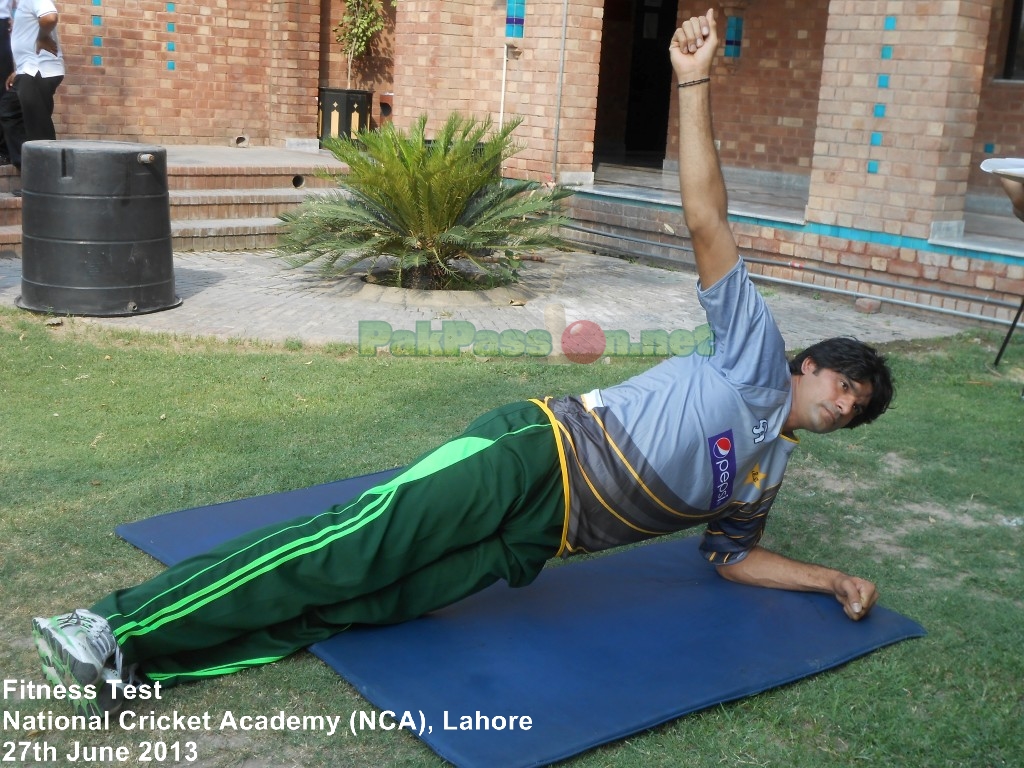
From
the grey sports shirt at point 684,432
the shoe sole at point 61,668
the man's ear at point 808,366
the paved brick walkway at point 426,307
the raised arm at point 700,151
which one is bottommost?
the shoe sole at point 61,668

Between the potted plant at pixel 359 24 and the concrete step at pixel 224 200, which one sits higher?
the potted plant at pixel 359 24

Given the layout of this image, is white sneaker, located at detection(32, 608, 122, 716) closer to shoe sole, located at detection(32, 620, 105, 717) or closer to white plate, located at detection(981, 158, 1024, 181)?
shoe sole, located at detection(32, 620, 105, 717)

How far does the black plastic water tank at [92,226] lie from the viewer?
22.1ft

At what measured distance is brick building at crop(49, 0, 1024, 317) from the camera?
8539mm

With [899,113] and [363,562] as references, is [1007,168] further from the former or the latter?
[899,113]

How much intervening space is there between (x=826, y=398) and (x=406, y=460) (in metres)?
2.20

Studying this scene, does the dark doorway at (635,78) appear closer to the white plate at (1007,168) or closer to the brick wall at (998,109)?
the brick wall at (998,109)

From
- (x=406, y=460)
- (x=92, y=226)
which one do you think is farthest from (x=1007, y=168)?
(x=92, y=226)

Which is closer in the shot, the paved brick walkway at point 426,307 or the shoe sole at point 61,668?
the shoe sole at point 61,668

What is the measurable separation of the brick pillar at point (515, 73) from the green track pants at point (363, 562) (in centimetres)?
827

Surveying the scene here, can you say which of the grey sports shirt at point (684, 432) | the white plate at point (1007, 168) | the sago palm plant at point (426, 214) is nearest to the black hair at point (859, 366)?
the grey sports shirt at point (684, 432)

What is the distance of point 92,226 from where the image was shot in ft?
22.4
